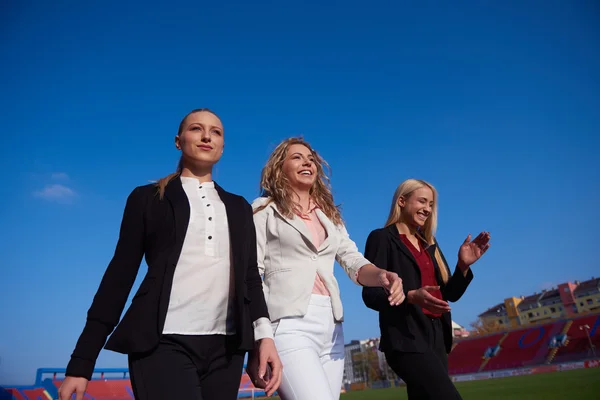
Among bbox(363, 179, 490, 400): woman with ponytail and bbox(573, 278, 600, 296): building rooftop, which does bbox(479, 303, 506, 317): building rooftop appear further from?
bbox(363, 179, 490, 400): woman with ponytail

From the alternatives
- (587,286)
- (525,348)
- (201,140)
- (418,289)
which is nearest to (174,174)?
(201,140)

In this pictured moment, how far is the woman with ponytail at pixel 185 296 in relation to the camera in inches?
79.1

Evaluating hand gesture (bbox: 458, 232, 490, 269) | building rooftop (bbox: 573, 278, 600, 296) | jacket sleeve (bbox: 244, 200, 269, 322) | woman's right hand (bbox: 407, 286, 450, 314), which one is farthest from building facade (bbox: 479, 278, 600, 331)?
jacket sleeve (bbox: 244, 200, 269, 322)

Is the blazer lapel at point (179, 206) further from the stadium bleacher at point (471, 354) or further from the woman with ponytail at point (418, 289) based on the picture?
the stadium bleacher at point (471, 354)

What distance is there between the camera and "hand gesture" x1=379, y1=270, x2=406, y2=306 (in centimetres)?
271

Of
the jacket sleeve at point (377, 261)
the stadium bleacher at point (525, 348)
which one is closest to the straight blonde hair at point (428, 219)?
the jacket sleeve at point (377, 261)

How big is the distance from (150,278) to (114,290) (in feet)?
0.58

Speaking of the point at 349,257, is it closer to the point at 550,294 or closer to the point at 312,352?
the point at 312,352

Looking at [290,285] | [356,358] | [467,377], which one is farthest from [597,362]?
[356,358]

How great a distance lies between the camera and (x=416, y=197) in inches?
177

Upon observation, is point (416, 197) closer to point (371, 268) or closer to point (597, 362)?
point (371, 268)

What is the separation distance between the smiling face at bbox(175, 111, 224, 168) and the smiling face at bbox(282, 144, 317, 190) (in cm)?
91

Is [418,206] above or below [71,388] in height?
above

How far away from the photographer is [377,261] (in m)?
3.97
